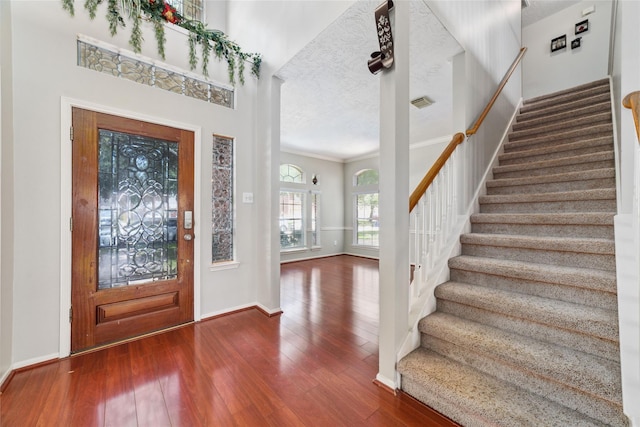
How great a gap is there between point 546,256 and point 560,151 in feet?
5.01

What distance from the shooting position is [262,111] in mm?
2938

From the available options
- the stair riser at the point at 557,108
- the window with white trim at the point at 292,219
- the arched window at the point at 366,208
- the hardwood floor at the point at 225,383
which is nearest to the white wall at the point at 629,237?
the hardwood floor at the point at 225,383

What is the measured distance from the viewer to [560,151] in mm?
2697

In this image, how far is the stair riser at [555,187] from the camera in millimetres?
2189

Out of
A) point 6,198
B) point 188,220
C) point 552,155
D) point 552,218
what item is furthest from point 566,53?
point 6,198

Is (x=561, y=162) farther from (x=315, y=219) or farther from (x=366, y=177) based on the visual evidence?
(x=315, y=219)

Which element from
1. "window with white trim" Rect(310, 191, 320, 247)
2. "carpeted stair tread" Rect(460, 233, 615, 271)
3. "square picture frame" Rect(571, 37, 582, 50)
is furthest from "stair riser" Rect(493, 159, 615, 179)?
"window with white trim" Rect(310, 191, 320, 247)

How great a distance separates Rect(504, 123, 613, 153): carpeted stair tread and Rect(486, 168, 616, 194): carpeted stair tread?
0.74m

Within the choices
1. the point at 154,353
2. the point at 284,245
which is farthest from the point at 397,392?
the point at 284,245

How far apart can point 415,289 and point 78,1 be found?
353 cm

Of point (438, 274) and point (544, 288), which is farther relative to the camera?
point (438, 274)

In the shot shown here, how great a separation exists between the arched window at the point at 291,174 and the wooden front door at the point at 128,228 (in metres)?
3.68

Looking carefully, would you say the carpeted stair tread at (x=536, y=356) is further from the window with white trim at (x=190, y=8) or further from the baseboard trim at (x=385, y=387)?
the window with white trim at (x=190, y=8)

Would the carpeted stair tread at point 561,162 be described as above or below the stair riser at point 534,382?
above
